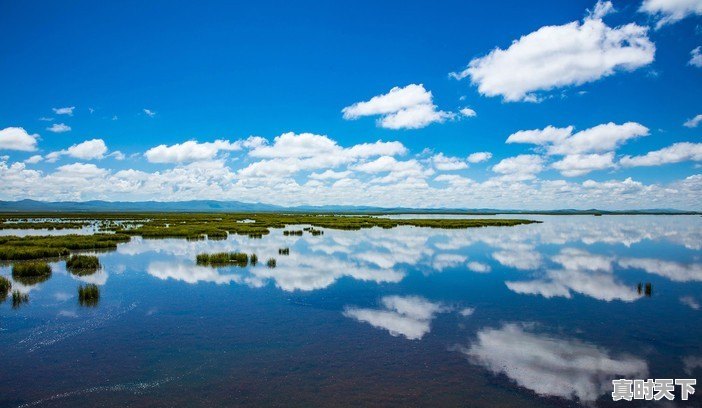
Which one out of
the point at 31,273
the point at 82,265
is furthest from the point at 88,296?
the point at 82,265

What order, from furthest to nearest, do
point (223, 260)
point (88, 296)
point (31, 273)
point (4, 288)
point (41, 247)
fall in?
point (41, 247) → point (223, 260) → point (31, 273) → point (4, 288) → point (88, 296)

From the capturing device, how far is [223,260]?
29672 mm

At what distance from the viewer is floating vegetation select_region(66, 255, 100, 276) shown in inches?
1039

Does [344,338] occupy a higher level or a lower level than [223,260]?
lower

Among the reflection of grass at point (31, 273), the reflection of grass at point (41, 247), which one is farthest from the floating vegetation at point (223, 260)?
the reflection of grass at point (41, 247)

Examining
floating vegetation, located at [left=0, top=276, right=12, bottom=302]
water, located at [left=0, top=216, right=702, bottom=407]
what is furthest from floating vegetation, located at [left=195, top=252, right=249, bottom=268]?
floating vegetation, located at [left=0, top=276, right=12, bottom=302]

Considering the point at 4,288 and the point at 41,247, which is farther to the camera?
the point at 41,247

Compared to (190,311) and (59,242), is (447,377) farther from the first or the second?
(59,242)

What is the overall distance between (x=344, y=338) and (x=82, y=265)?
22.0 metres

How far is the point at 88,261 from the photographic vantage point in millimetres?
28203

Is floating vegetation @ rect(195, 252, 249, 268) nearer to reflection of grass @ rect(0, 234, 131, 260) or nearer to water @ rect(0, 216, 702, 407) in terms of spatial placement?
water @ rect(0, 216, 702, 407)

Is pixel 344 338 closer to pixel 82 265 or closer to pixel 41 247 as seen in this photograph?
pixel 82 265

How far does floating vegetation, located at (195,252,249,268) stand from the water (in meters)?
2.78

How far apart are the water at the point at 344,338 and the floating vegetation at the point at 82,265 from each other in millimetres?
2265
